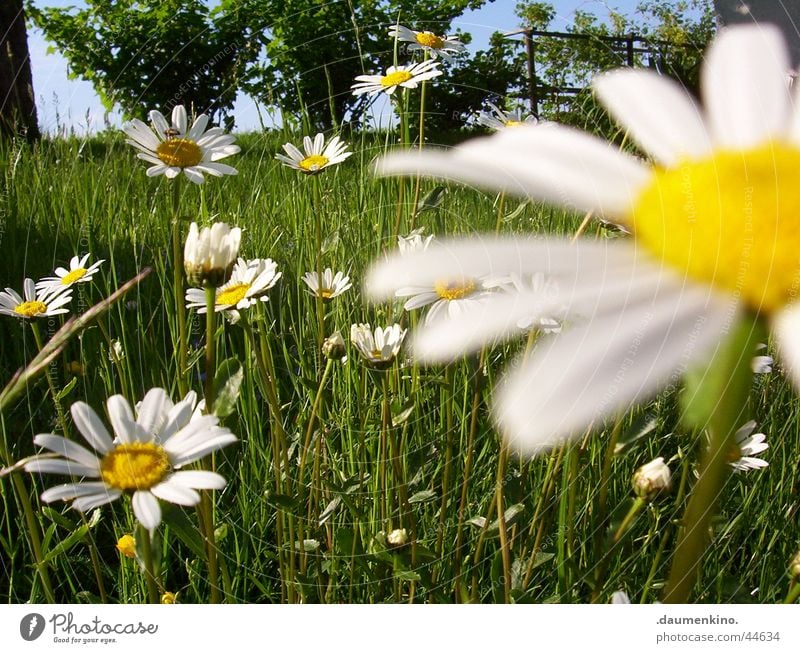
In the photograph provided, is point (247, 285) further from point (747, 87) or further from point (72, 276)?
point (747, 87)

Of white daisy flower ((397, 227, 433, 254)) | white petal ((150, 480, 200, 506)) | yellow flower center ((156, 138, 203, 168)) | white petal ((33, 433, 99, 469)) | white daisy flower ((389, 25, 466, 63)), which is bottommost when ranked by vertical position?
white petal ((150, 480, 200, 506))

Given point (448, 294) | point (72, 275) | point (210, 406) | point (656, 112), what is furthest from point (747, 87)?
point (72, 275)

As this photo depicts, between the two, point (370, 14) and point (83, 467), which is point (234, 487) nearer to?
point (83, 467)

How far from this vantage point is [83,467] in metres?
0.27

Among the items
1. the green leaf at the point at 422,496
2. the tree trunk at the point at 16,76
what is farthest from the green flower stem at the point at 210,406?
the tree trunk at the point at 16,76

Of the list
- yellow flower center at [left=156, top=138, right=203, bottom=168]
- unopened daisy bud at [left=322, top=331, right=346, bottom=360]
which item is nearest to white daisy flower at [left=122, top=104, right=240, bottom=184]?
yellow flower center at [left=156, top=138, right=203, bottom=168]

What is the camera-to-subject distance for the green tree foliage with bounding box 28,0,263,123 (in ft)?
1.31

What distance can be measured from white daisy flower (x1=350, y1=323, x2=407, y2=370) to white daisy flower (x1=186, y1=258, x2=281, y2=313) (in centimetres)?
5

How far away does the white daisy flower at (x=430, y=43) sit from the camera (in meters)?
0.38

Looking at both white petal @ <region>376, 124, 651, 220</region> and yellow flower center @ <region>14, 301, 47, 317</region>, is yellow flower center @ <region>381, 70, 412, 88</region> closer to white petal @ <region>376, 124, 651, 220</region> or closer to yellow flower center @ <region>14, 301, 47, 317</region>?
white petal @ <region>376, 124, 651, 220</region>

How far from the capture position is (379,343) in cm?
36

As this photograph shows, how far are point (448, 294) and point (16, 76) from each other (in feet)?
1.05

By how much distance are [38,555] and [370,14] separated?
33 centimetres

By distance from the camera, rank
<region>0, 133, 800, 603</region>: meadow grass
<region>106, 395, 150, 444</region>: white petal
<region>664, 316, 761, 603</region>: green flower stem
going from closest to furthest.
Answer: <region>664, 316, 761, 603</region>: green flower stem → <region>106, 395, 150, 444</region>: white petal → <region>0, 133, 800, 603</region>: meadow grass
